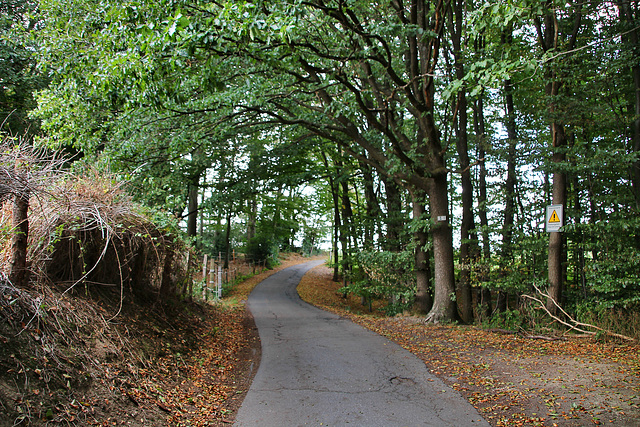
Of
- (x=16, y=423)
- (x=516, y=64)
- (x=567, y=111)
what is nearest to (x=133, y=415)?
(x=16, y=423)

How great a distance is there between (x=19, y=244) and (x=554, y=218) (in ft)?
32.8

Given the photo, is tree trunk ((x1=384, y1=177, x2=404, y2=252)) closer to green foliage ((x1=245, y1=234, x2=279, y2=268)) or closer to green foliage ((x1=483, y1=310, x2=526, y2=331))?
green foliage ((x1=483, y1=310, x2=526, y2=331))

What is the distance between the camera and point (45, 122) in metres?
9.43

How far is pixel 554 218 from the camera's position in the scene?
9477 millimetres

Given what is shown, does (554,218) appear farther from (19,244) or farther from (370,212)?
(19,244)

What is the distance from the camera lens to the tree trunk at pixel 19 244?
4.34 metres

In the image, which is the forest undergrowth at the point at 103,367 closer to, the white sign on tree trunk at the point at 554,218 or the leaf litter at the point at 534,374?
the leaf litter at the point at 534,374

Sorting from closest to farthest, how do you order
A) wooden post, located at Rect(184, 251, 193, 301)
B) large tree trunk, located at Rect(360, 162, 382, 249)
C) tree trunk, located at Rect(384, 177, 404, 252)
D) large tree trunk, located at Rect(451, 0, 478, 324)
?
wooden post, located at Rect(184, 251, 193, 301)
large tree trunk, located at Rect(451, 0, 478, 324)
tree trunk, located at Rect(384, 177, 404, 252)
large tree trunk, located at Rect(360, 162, 382, 249)

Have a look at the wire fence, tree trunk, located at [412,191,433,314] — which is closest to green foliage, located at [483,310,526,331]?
tree trunk, located at [412,191,433,314]

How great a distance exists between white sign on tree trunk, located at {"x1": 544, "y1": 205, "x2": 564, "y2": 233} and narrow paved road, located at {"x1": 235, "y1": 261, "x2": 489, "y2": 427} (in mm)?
4598

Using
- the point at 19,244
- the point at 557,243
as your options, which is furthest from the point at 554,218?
the point at 19,244

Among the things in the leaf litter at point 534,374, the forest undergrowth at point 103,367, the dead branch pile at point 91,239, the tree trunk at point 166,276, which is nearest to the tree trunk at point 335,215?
the leaf litter at point 534,374

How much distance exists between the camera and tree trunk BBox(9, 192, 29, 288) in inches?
171

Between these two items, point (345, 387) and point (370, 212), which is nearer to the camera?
point (345, 387)
